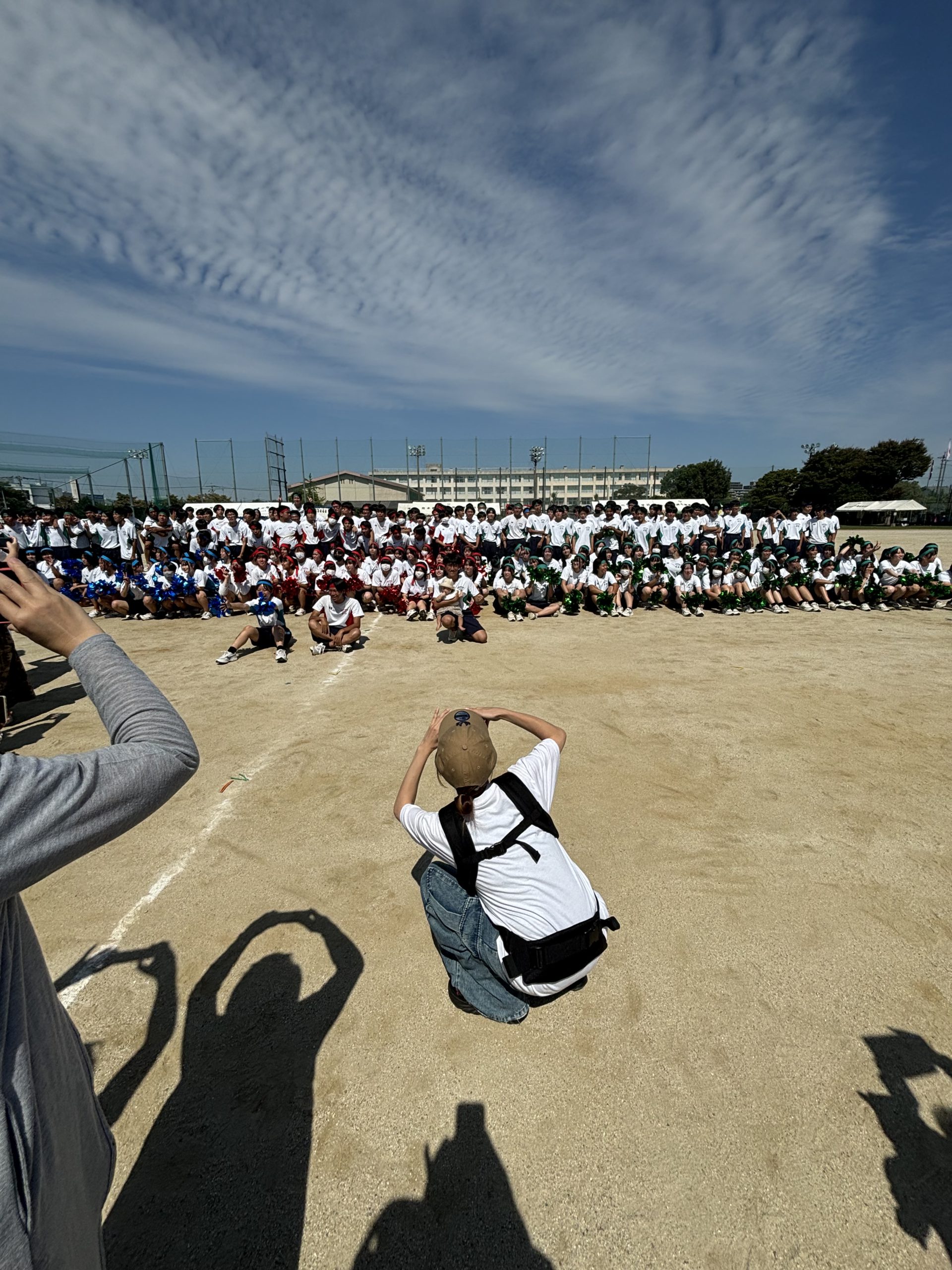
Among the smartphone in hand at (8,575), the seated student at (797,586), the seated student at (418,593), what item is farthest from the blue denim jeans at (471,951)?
the seated student at (797,586)

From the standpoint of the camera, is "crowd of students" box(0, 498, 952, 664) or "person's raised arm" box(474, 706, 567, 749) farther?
"crowd of students" box(0, 498, 952, 664)

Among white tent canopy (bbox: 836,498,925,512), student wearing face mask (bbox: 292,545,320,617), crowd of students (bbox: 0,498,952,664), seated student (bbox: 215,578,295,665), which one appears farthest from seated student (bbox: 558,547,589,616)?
white tent canopy (bbox: 836,498,925,512)

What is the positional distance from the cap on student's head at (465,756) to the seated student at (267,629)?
6469mm

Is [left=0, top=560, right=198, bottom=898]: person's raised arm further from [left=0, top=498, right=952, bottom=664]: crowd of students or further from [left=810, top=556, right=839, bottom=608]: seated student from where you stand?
[left=810, top=556, right=839, bottom=608]: seated student

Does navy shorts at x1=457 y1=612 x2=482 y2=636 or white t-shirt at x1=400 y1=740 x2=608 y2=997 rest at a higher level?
white t-shirt at x1=400 y1=740 x2=608 y2=997

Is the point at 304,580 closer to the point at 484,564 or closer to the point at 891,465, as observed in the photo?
the point at 484,564

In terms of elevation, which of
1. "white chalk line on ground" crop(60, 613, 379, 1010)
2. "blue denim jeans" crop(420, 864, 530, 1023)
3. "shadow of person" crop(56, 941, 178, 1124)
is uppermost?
"blue denim jeans" crop(420, 864, 530, 1023)

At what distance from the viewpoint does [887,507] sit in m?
45.1

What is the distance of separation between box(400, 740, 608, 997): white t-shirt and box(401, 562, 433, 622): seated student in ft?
29.2

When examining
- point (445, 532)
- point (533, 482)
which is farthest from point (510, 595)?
point (533, 482)

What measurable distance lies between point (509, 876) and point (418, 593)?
9.41 m

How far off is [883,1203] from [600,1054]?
0.98m

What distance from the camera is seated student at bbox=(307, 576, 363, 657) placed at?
8539mm

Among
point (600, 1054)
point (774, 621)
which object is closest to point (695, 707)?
point (600, 1054)
